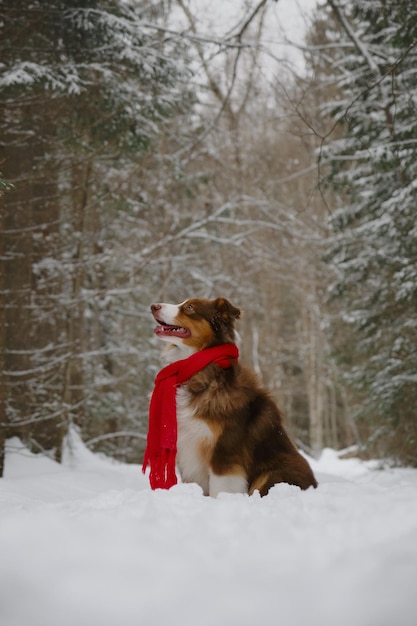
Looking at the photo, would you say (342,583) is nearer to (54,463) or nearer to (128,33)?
(54,463)

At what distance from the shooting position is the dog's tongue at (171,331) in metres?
4.48

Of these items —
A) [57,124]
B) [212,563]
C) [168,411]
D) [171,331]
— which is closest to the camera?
[212,563]

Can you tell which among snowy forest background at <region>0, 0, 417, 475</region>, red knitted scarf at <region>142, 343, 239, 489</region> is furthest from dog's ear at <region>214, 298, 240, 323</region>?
snowy forest background at <region>0, 0, 417, 475</region>

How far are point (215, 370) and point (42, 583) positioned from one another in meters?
2.63

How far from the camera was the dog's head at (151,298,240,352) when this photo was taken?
4488 millimetres

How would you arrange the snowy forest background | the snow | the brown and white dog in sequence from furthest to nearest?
the snowy forest background → the brown and white dog → the snow

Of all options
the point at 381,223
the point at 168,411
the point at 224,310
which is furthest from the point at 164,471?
the point at 381,223

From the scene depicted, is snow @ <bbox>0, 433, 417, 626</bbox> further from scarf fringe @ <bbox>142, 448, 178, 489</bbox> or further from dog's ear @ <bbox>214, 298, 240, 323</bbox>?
dog's ear @ <bbox>214, 298, 240, 323</bbox>

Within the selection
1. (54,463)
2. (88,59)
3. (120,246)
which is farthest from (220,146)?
(54,463)

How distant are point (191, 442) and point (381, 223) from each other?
560cm

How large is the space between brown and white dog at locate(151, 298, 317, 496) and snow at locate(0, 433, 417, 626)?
4.71ft

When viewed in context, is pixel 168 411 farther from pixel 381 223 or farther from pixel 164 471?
pixel 381 223

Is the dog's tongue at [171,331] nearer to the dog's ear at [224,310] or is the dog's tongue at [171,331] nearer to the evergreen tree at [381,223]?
the dog's ear at [224,310]

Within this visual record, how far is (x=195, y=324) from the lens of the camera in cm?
450
